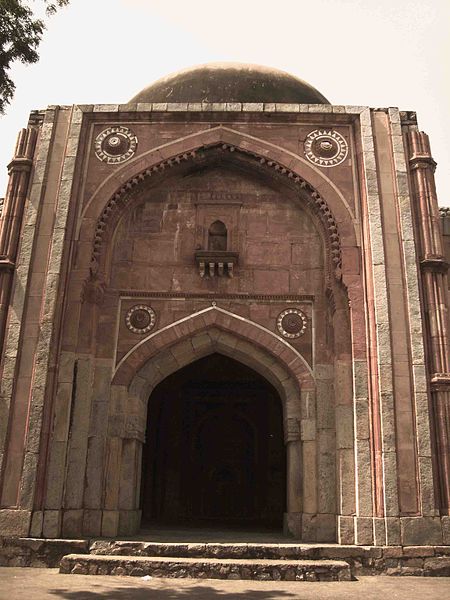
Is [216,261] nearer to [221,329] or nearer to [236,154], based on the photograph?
[221,329]

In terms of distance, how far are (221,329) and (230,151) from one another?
3011mm

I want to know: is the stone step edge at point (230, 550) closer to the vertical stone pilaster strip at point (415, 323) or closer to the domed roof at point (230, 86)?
the vertical stone pilaster strip at point (415, 323)

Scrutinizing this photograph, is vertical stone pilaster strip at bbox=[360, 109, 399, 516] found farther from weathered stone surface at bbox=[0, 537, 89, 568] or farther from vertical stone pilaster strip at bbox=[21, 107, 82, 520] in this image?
vertical stone pilaster strip at bbox=[21, 107, 82, 520]

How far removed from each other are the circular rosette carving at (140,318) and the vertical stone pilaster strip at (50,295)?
1.22 m

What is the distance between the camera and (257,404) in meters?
14.3

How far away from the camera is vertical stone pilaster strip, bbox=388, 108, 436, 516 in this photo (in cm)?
800

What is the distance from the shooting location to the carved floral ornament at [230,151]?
31.2 feet

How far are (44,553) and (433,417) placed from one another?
5410 mm

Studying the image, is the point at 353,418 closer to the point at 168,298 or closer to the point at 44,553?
the point at 168,298

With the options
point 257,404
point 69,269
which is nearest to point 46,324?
→ point 69,269

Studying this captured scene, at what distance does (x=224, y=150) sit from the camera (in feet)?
33.3

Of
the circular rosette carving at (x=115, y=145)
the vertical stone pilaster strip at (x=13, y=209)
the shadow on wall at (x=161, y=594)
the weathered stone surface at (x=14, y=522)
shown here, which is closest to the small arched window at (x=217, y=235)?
the circular rosette carving at (x=115, y=145)

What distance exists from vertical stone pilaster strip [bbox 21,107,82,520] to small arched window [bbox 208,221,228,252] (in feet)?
7.64

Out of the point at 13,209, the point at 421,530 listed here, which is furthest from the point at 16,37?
the point at 421,530
